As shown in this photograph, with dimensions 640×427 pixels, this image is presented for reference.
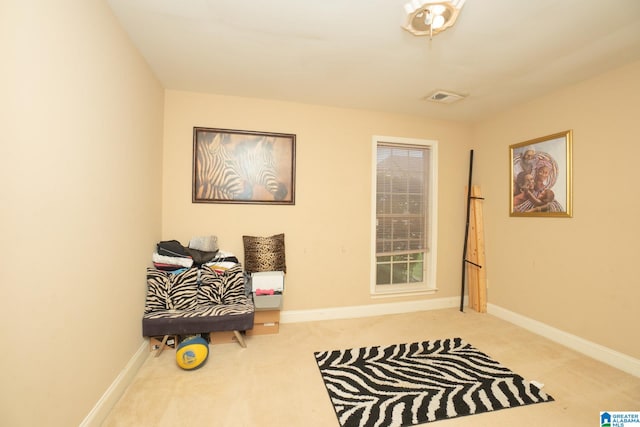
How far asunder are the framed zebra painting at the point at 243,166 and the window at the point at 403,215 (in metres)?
1.22

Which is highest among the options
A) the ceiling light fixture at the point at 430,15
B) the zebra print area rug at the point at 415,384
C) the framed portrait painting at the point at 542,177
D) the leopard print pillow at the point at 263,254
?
the ceiling light fixture at the point at 430,15

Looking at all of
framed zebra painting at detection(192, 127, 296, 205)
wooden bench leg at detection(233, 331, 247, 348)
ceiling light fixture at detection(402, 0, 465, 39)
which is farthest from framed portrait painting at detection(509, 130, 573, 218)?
wooden bench leg at detection(233, 331, 247, 348)

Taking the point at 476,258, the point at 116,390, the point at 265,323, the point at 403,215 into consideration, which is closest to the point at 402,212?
the point at 403,215

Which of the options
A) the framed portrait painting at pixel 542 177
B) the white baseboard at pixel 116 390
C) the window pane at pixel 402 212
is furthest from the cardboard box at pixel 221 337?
the framed portrait painting at pixel 542 177

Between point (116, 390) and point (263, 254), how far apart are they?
5.25 feet

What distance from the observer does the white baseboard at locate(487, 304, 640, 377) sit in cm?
227

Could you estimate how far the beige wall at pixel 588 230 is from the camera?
232 centimetres

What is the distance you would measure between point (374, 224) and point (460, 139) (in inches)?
71.9

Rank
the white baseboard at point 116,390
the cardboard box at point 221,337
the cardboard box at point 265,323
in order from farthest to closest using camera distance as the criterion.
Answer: the cardboard box at point 265,323 → the cardboard box at point 221,337 → the white baseboard at point 116,390

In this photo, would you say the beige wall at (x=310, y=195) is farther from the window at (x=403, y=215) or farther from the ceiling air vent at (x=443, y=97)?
the ceiling air vent at (x=443, y=97)

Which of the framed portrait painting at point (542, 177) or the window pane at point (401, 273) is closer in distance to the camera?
the framed portrait painting at point (542, 177)

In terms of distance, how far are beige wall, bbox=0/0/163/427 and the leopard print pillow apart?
110cm

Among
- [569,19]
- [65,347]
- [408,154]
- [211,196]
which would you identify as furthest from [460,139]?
[65,347]

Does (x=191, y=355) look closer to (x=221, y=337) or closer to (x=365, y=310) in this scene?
(x=221, y=337)
